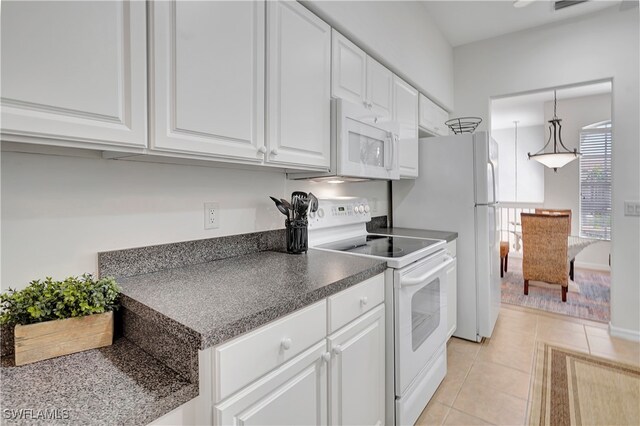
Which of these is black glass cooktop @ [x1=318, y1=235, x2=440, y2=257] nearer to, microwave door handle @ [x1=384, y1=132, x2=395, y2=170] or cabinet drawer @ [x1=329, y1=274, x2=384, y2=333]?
cabinet drawer @ [x1=329, y1=274, x2=384, y2=333]

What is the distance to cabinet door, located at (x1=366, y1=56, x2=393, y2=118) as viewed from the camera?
6.59 feet

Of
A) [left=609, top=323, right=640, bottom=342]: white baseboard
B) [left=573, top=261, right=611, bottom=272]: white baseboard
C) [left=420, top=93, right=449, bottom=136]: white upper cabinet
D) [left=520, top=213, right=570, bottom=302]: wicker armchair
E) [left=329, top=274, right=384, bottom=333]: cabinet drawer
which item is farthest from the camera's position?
[left=573, top=261, right=611, bottom=272]: white baseboard

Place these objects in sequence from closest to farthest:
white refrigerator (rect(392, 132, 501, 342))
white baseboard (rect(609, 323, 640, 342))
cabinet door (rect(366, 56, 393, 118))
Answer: cabinet door (rect(366, 56, 393, 118)) < white refrigerator (rect(392, 132, 501, 342)) < white baseboard (rect(609, 323, 640, 342))

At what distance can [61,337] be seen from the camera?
34.1 inches

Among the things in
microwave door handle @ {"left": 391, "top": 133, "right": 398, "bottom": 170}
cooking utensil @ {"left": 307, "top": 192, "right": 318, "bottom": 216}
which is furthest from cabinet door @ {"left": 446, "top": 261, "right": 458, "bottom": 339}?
cooking utensil @ {"left": 307, "top": 192, "right": 318, "bottom": 216}

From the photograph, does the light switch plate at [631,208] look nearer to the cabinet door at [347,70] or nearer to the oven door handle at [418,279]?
the oven door handle at [418,279]

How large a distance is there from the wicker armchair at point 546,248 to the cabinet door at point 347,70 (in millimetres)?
2819

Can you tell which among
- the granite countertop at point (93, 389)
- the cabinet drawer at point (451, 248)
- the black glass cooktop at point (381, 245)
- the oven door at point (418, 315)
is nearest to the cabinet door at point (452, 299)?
the cabinet drawer at point (451, 248)

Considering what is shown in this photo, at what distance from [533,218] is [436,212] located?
1.65 metres

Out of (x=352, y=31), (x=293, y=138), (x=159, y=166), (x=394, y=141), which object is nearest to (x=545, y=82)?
(x=394, y=141)

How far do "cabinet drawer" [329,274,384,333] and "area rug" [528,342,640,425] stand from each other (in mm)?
1168

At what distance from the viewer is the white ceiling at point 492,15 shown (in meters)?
2.69

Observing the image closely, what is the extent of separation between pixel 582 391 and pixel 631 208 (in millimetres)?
1606

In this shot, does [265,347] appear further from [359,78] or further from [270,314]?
[359,78]
